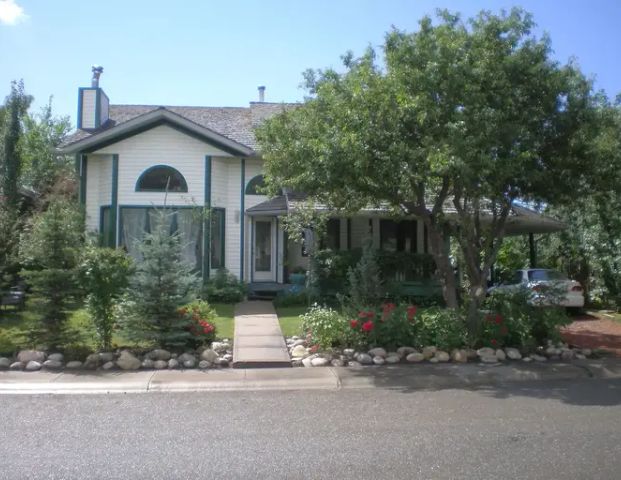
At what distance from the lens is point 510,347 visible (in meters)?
11.0

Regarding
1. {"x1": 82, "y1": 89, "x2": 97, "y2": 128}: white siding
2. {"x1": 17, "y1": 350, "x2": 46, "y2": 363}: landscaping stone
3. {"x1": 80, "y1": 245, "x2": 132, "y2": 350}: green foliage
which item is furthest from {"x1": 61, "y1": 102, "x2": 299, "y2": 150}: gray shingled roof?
{"x1": 17, "y1": 350, "x2": 46, "y2": 363}: landscaping stone

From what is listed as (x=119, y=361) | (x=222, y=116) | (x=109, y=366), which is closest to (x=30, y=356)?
(x=109, y=366)

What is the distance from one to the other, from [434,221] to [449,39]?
3500mm

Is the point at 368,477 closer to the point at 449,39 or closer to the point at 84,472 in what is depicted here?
the point at 84,472

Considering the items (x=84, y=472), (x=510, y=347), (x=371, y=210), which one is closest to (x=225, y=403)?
(x=84, y=472)

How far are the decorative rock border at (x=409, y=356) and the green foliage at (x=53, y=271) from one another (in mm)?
4086

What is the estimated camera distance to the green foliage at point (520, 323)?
36.0ft

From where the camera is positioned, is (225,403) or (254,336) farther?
(254,336)

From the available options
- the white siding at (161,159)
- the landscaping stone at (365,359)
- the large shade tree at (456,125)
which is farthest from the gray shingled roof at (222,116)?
the landscaping stone at (365,359)

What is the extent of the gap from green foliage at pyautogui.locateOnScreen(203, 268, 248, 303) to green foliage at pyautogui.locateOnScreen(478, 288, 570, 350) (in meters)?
7.47

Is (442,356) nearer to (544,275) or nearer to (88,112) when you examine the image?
(544,275)

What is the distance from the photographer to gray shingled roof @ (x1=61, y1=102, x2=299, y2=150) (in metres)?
19.8

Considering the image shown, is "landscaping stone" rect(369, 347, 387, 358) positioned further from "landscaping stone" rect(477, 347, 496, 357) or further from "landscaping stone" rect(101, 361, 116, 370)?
"landscaping stone" rect(101, 361, 116, 370)

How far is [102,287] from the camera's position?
33.8 feet
